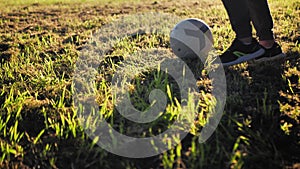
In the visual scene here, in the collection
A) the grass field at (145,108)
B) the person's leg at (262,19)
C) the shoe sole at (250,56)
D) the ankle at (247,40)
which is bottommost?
the grass field at (145,108)

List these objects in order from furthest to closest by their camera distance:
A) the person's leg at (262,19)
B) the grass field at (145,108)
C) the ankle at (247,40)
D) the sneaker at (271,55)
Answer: the ankle at (247,40) < the sneaker at (271,55) < the person's leg at (262,19) < the grass field at (145,108)

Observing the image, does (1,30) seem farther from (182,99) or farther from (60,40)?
(182,99)

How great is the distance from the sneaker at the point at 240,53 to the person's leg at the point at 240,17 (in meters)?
0.08

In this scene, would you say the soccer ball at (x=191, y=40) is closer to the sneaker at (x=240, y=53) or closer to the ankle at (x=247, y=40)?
the sneaker at (x=240, y=53)

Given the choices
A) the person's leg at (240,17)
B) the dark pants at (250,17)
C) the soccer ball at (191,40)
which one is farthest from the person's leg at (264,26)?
the soccer ball at (191,40)

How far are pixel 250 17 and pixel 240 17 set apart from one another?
14 centimetres

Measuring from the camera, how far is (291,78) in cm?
301

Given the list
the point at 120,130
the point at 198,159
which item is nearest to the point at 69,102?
the point at 120,130

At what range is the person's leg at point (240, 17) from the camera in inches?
135

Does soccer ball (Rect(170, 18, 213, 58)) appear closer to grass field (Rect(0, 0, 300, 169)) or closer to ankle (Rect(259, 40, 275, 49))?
grass field (Rect(0, 0, 300, 169))

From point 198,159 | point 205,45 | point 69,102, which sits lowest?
point 198,159

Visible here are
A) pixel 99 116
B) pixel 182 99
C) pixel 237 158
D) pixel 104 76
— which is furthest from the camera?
pixel 104 76

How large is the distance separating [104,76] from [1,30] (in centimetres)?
330

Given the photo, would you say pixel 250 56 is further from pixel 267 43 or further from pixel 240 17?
pixel 240 17
